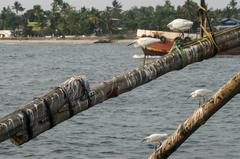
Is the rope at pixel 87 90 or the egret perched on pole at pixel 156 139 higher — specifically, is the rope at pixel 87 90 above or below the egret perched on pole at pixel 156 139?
above

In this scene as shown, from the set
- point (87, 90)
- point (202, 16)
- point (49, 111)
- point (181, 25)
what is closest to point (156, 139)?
point (181, 25)

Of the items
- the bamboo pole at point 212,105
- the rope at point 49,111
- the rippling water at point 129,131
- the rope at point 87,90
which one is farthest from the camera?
the rippling water at point 129,131

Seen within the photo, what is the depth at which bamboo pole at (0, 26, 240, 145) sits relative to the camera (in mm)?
6691

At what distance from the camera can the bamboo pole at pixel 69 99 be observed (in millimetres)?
6691

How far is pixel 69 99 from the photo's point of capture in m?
7.09

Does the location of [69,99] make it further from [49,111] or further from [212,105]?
[212,105]

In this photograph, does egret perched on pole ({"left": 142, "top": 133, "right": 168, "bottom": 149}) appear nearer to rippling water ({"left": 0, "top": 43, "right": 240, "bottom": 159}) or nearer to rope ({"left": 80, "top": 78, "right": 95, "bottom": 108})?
rippling water ({"left": 0, "top": 43, "right": 240, "bottom": 159})

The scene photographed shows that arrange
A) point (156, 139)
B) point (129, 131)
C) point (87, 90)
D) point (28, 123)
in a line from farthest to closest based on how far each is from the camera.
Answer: point (129, 131) < point (156, 139) < point (87, 90) < point (28, 123)

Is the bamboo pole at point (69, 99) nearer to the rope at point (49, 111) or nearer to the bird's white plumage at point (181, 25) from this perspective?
the rope at point (49, 111)

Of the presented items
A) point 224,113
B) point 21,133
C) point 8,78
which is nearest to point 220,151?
point 224,113

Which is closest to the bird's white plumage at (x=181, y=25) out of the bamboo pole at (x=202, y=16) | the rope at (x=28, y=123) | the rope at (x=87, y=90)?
the bamboo pole at (x=202, y=16)

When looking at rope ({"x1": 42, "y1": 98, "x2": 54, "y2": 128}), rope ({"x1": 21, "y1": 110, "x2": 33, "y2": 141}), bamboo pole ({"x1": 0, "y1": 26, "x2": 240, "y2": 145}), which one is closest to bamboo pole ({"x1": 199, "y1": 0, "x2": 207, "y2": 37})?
bamboo pole ({"x1": 0, "y1": 26, "x2": 240, "y2": 145})

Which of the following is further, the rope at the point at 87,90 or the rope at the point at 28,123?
the rope at the point at 87,90

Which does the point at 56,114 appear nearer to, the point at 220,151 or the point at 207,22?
the point at 207,22
